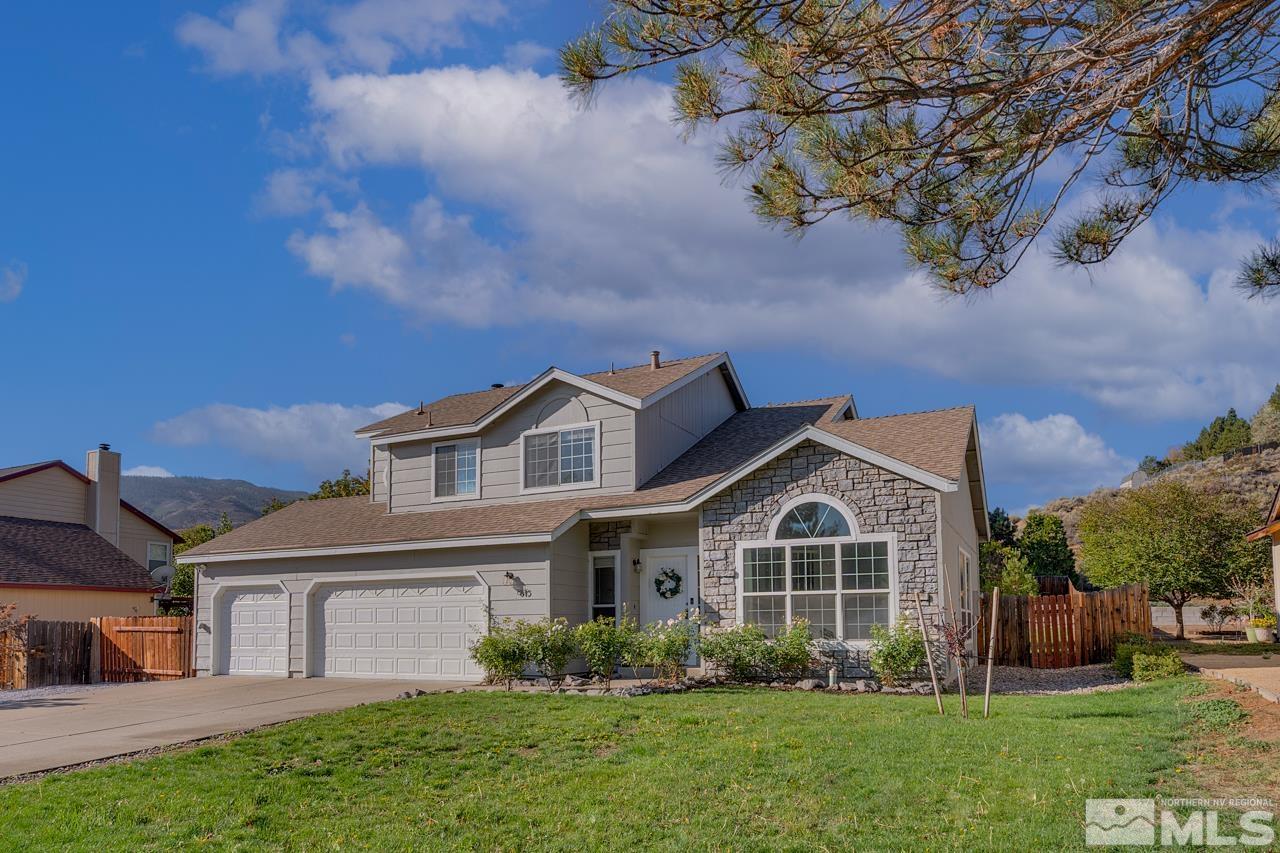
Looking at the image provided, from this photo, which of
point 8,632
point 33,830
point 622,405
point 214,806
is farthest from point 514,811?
point 8,632

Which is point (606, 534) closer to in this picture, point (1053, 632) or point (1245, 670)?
point (1053, 632)

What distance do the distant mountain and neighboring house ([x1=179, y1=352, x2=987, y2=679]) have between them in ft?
287

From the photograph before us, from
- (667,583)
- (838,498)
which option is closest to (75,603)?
(667,583)

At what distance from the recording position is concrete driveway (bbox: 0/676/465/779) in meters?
11.0

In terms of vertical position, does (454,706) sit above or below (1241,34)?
below

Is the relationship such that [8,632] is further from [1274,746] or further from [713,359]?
[1274,746]

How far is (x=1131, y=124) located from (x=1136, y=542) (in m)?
24.0

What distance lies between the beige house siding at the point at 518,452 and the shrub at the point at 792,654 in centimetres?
444

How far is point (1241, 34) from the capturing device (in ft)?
26.1

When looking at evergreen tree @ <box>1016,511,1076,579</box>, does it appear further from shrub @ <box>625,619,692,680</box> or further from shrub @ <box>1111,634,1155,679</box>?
shrub @ <box>625,619,692,680</box>

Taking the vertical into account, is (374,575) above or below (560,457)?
below

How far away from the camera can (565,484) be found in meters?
19.3

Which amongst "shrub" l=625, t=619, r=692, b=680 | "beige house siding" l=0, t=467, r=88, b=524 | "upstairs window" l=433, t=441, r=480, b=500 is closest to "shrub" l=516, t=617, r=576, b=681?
"shrub" l=625, t=619, r=692, b=680

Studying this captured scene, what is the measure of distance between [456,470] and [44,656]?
30.6 feet
